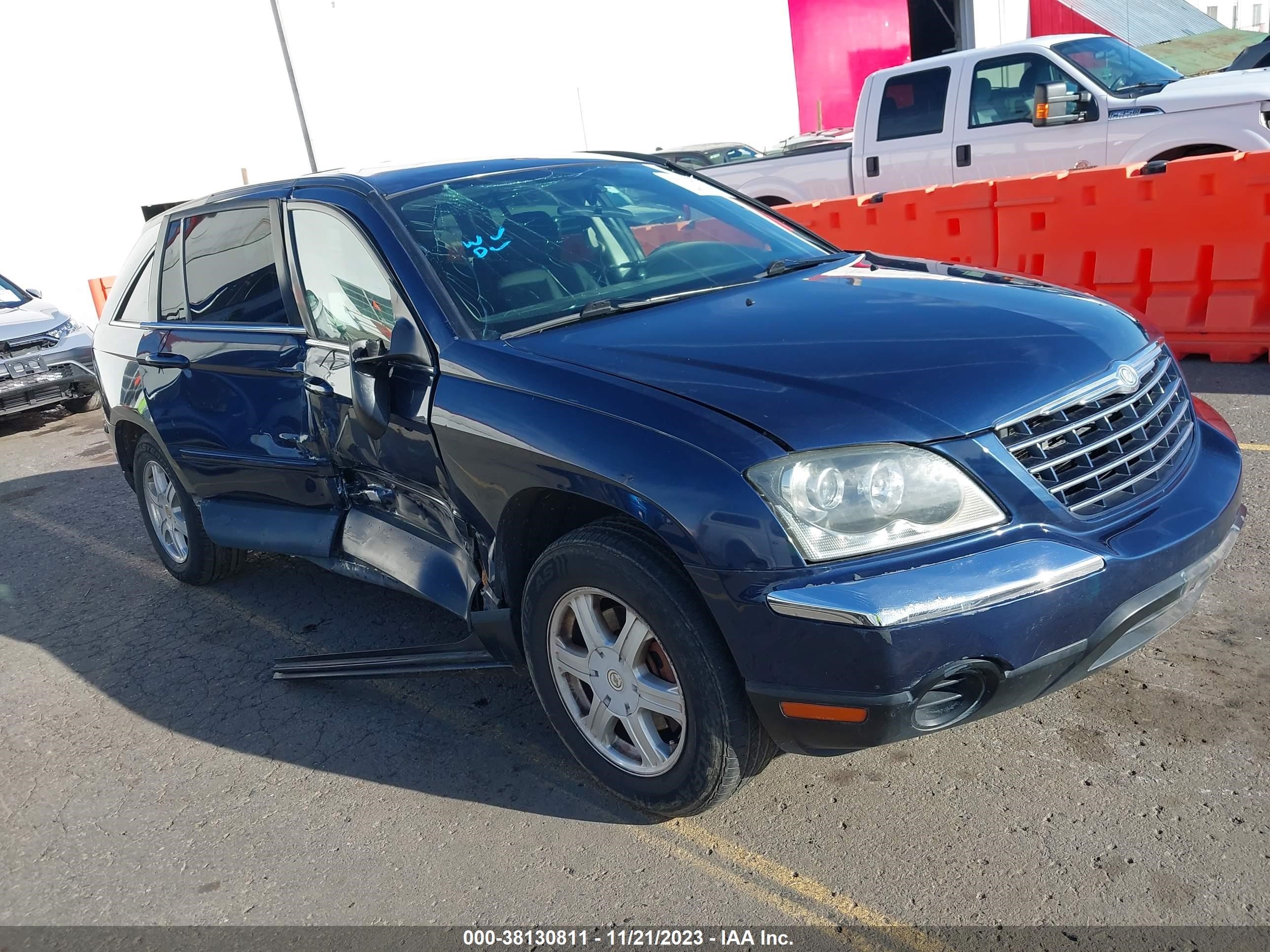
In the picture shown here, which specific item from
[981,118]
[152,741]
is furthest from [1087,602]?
[981,118]

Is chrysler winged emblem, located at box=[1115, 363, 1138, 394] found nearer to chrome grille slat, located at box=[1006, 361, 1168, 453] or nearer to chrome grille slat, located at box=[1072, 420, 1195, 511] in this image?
chrome grille slat, located at box=[1006, 361, 1168, 453]

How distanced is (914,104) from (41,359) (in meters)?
8.36

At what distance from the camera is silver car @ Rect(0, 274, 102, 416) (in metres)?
10.1

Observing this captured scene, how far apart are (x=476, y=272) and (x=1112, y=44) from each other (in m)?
8.69

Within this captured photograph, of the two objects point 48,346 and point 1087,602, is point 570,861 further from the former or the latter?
point 48,346

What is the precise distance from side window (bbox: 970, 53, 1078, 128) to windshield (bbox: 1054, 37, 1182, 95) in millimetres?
198

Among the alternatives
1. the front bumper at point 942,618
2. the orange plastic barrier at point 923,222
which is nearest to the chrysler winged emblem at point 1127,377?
the front bumper at point 942,618

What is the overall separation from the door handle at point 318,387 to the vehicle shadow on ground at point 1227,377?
14.7 feet

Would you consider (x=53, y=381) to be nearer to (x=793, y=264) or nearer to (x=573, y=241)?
(x=573, y=241)

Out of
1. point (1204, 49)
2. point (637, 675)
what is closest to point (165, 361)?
point (637, 675)

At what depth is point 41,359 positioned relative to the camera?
33.7ft

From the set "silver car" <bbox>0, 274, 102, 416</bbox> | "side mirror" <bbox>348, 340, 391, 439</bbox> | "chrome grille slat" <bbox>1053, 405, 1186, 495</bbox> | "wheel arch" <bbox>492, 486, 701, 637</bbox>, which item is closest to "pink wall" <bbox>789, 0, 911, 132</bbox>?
"silver car" <bbox>0, 274, 102, 416</bbox>

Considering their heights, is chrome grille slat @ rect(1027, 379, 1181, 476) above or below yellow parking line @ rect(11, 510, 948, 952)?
above

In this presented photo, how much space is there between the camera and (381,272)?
3.56 meters
